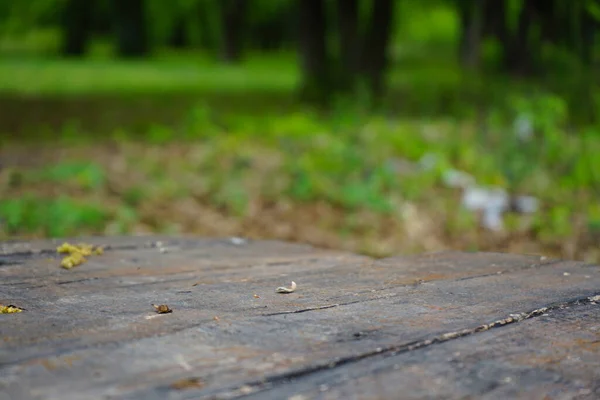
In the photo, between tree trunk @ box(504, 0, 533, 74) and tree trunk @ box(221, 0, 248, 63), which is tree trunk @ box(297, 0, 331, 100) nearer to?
tree trunk @ box(504, 0, 533, 74)

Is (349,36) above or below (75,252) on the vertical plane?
above

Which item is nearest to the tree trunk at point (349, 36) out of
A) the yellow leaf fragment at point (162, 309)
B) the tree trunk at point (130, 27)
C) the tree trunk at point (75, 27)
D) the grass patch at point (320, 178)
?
the grass patch at point (320, 178)

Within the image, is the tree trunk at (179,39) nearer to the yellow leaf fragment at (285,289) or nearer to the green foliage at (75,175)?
the green foliage at (75,175)

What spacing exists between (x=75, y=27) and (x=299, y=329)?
2845 cm

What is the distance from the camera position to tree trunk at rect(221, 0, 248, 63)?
27.5m

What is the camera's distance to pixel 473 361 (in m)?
1.20

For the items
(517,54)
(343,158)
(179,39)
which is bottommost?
(343,158)

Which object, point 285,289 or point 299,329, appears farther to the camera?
point 285,289

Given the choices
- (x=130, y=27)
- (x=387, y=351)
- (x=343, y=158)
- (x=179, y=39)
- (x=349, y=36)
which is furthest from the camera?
(x=179, y=39)

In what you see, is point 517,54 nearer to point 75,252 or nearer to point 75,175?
point 75,175

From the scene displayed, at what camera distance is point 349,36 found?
43.5ft

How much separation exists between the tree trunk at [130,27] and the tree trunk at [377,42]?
15749mm

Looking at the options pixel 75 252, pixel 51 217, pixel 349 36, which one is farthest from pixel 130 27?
pixel 75 252

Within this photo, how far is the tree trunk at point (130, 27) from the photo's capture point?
2717 cm
